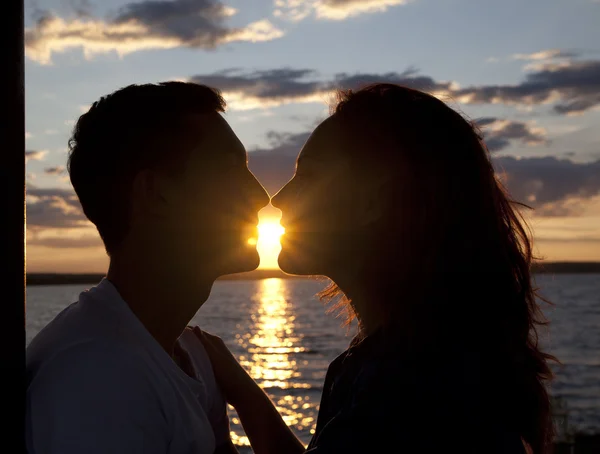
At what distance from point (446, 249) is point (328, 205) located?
1.91 ft

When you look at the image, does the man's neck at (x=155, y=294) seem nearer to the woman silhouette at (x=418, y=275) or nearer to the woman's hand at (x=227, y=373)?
the woman's hand at (x=227, y=373)

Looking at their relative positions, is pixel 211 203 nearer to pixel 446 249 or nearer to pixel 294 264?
pixel 294 264

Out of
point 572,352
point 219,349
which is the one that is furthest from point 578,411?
point 219,349

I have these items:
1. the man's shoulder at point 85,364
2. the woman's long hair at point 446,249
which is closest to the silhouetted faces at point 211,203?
the woman's long hair at point 446,249

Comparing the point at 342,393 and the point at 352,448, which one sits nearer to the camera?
the point at 352,448

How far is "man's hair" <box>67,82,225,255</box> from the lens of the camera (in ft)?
9.46

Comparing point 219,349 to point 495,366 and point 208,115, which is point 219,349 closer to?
point 208,115

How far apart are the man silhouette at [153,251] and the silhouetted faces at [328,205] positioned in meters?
0.24

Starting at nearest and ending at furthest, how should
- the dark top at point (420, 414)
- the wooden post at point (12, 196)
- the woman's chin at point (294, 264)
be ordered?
the wooden post at point (12, 196)
the dark top at point (420, 414)
the woman's chin at point (294, 264)

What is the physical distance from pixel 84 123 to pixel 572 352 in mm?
44682

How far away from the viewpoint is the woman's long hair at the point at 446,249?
2795mm

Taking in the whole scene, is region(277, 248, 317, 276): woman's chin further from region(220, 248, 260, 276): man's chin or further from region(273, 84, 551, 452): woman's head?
region(220, 248, 260, 276): man's chin

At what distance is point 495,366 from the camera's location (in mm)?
2723

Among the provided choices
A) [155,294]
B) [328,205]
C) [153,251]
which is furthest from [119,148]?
[328,205]
